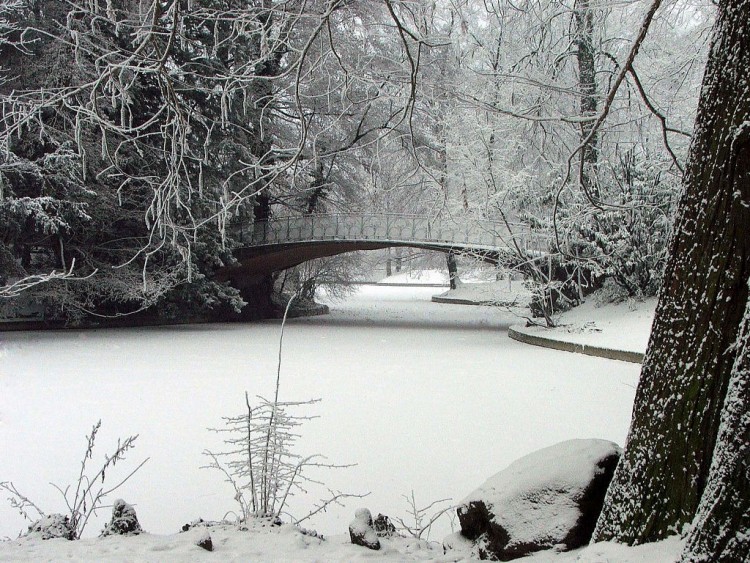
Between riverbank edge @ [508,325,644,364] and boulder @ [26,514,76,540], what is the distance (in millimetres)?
7960

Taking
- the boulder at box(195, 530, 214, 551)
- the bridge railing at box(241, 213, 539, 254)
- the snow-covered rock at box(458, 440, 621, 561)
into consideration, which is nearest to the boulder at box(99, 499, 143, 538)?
the boulder at box(195, 530, 214, 551)


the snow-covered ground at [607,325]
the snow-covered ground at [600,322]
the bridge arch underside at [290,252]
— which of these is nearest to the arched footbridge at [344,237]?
the bridge arch underside at [290,252]

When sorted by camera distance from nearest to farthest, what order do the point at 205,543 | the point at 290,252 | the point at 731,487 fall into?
the point at 731,487 → the point at 205,543 → the point at 290,252

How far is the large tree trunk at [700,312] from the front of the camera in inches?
73.9

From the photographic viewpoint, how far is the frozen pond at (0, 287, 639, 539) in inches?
173

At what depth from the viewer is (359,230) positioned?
1709 centimetres

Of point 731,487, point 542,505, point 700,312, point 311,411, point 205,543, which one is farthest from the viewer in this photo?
point 311,411

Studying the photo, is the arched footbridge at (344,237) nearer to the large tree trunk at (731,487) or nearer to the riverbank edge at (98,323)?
the riverbank edge at (98,323)

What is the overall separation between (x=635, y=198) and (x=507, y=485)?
1023cm

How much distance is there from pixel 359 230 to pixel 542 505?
48.6 ft

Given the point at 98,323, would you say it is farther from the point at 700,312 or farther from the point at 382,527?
the point at 700,312

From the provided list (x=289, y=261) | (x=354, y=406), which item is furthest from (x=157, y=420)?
(x=289, y=261)

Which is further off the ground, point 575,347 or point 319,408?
point 575,347

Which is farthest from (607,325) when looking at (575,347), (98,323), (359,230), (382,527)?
(98,323)
